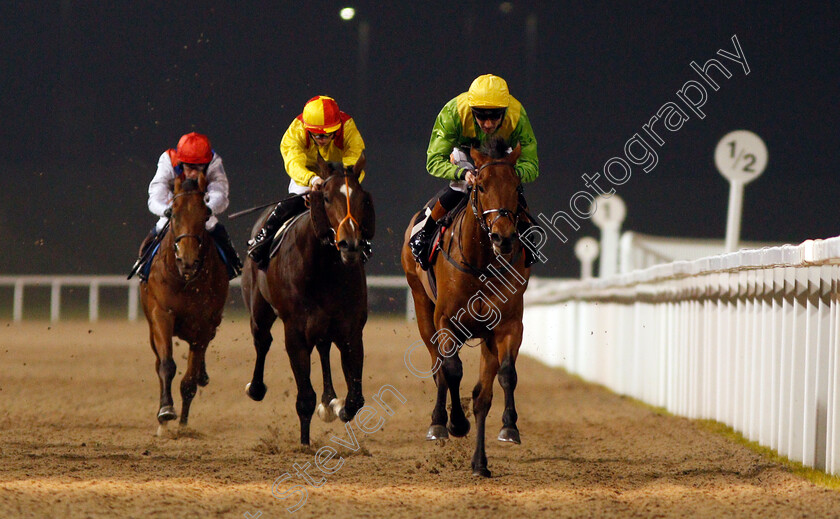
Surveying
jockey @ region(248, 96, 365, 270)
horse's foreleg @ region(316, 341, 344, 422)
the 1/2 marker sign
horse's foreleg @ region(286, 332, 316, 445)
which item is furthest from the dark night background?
horse's foreleg @ region(286, 332, 316, 445)

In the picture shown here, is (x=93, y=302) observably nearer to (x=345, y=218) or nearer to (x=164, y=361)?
(x=164, y=361)

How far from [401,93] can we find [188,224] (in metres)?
26.3

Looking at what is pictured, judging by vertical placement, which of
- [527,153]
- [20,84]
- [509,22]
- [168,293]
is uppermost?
[509,22]

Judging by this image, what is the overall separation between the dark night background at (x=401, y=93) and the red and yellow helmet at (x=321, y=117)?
22146 mm

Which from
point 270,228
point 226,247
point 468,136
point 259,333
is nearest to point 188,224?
point 270,228

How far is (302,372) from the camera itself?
7.17 metres

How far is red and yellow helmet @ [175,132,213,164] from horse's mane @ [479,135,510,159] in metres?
2.77

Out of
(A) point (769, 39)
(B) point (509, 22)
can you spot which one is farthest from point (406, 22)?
(A) point (769, 39)

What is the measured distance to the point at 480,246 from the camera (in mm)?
6301

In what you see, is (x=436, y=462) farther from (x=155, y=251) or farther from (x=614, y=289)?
(x=614, y=289)

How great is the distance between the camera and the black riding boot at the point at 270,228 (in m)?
7.74

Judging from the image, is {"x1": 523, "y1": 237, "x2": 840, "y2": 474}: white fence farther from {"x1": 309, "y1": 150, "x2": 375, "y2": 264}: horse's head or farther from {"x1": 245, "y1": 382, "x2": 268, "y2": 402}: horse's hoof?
{"x1": 245, "y1": 382, "x2": 268, "y2": 402}: horse's hoof

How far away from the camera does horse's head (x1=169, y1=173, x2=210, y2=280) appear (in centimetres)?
758

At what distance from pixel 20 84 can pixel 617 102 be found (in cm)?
1688
